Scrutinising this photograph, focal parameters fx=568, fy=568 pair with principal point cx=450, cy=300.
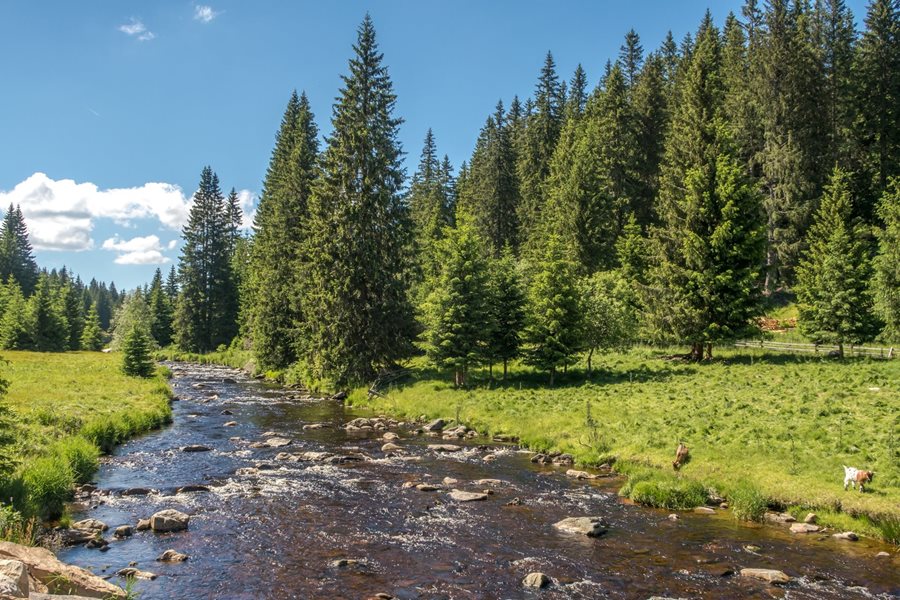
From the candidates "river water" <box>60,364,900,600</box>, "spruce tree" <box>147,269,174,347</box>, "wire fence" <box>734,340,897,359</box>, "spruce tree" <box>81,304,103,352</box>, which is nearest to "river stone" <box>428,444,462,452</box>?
"river water" <box>60,364,900,600</box>

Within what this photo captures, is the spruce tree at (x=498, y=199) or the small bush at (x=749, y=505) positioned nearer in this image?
the small bush at (x=749, y=505)

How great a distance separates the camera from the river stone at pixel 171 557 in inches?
606

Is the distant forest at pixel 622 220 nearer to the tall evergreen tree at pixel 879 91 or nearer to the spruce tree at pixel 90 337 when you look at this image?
the tall evergreen tree at pixel 879 91

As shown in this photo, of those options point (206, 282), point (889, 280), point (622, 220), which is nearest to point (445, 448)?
point (889, 280)

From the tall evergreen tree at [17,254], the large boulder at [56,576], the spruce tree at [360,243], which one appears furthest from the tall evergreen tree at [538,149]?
the tall evergreen tree at [17,254]

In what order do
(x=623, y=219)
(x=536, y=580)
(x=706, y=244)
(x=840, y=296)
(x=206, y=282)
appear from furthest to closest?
1. (x=206, y=282)
2. (x=623, y=219)
3. (x=706, y=244)
4. (x=840, y=296)
5. (x=536, y=580)

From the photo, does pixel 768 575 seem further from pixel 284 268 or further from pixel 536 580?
pixel 284 268

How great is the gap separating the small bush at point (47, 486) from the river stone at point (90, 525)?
1.05 meters

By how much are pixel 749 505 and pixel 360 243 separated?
37.9m

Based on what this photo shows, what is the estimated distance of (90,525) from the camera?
17.2m

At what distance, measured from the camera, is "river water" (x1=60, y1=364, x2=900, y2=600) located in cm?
1429

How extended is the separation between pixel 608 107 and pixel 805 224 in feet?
90.5

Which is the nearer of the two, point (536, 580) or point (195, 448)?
point (536, 580)

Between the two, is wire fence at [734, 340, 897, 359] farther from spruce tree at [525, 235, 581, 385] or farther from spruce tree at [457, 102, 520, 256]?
spruce tree at [457, 102, 520, 256]
